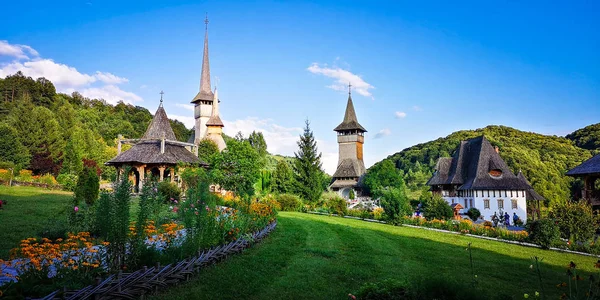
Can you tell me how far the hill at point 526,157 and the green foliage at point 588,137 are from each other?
130 centimetres

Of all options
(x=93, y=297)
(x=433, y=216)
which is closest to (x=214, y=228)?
(x=93, y=297)

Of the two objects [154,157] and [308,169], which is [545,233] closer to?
[154,157]

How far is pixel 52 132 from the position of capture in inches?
1694

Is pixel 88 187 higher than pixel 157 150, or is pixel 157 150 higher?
pixel 157 150

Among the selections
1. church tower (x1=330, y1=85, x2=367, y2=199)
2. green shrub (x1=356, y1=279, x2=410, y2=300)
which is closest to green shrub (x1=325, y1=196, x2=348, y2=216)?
green shrub (x1=356, y1=279, x2=410, y2=300)

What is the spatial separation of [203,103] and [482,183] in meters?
33.6

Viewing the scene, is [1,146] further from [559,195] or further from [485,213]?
[559,195]

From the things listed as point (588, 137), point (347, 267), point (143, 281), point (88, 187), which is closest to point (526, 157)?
point (588, 137)

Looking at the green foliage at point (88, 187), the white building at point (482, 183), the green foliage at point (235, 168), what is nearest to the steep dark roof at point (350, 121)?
the white building at point (482, 183)

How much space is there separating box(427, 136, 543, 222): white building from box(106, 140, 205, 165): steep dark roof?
2411cm

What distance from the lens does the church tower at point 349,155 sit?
49.6m

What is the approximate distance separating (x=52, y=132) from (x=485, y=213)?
4534cm

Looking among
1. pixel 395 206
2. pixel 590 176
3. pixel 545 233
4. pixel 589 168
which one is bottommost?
pixel 545 233

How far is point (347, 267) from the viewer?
8039mm
